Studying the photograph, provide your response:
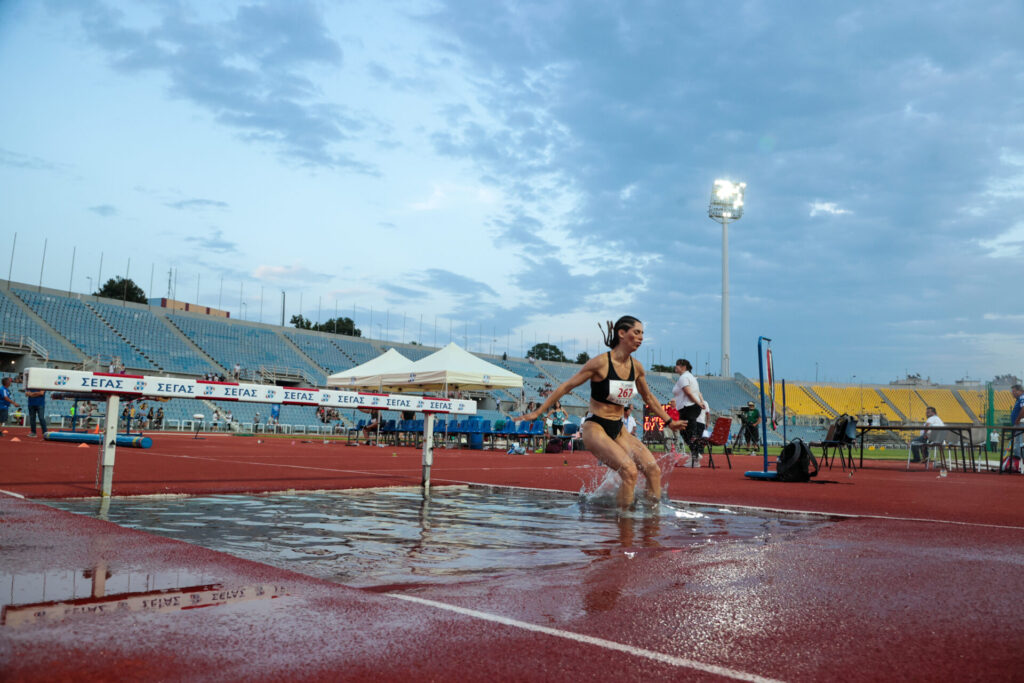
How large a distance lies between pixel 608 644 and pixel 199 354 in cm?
4293

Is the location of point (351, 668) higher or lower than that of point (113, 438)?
lower

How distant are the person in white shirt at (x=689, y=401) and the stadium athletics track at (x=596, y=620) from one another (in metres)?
6.51

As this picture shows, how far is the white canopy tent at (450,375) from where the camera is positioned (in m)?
21.7

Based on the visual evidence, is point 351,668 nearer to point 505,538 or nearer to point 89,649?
point 89,649

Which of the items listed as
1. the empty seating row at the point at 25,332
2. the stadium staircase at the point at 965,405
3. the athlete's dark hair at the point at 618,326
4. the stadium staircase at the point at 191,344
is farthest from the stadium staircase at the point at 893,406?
the athlete's dark hair at the point at 618,326

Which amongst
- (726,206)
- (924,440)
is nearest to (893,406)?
(726,206)

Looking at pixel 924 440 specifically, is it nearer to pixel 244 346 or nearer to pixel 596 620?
pixel 596 620

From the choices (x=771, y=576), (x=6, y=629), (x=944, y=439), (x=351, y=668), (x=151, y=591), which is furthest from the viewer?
(x=944, y=439)

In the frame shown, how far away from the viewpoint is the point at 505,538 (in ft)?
15.2

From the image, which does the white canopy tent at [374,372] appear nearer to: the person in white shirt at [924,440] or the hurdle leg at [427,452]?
the person in white shirt at [924,440]

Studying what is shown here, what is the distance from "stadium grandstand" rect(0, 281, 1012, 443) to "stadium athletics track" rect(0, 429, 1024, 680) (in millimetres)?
23432

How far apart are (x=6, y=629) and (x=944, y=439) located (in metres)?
20.3

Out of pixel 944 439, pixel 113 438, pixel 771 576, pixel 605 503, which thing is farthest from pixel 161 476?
pixel 944 439

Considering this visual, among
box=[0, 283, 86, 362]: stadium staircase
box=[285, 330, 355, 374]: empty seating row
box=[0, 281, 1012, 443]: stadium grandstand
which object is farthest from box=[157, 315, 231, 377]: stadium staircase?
box=[285, 330, 355, 374]: empty seating row
